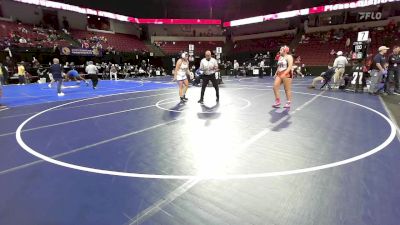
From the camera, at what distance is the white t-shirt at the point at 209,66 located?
8.95m

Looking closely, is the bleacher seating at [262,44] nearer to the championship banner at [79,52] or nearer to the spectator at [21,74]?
the championship banner at [79,52]

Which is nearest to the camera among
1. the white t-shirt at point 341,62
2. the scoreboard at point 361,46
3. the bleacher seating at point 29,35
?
the scoreboard at point 361,46

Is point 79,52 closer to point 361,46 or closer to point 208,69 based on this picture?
point 208,69

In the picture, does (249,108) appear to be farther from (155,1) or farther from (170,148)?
(155,1)

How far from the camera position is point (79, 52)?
952 inches

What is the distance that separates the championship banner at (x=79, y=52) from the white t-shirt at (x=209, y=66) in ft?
62.6

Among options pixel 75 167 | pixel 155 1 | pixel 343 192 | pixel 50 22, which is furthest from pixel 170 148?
pixel 155 1

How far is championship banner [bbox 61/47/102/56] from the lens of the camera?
75.8 ft

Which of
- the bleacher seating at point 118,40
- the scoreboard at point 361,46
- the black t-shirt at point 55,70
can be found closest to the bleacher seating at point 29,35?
the bleacher seating at point 118,40

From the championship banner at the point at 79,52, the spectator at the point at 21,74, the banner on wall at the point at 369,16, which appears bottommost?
the spectator at the point at 21,74

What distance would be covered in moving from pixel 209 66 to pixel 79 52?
1966 centimetres

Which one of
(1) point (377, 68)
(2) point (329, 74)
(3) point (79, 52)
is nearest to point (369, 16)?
(2) point (329, 74)

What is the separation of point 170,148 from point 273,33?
33.7 m

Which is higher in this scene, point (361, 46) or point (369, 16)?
point (369, 16)
